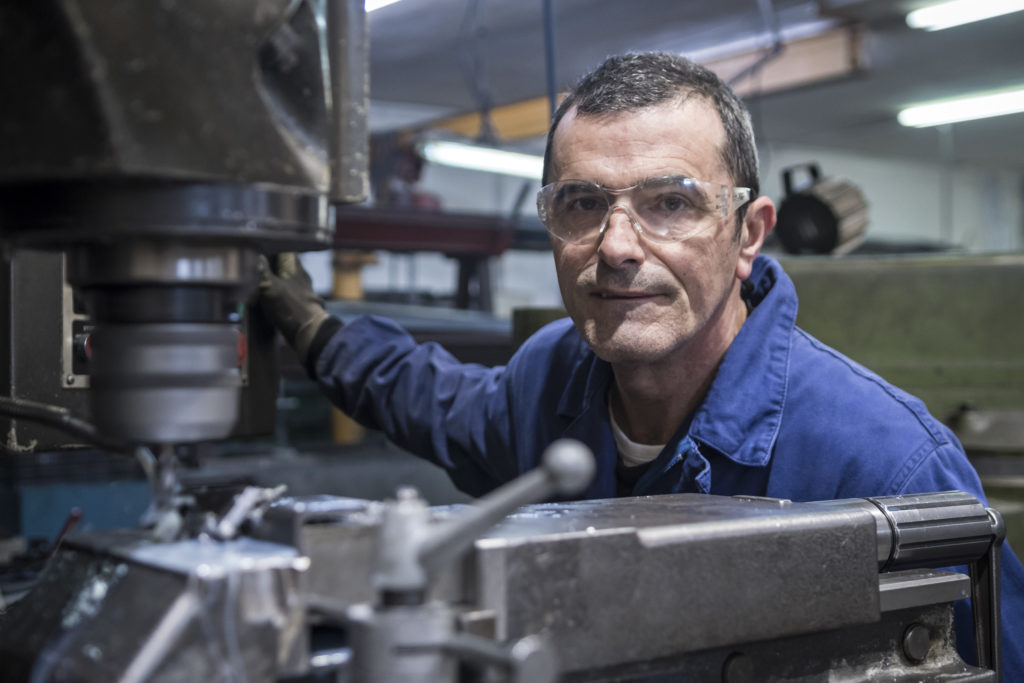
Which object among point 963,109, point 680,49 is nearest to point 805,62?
point 680,49

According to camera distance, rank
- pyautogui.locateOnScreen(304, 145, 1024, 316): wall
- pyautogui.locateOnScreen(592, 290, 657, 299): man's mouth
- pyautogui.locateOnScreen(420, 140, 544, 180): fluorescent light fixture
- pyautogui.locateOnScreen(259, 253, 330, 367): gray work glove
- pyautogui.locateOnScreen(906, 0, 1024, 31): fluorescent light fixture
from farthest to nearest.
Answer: pyautogui.locateOnScreen(304, 145, 1024, 316): wall → pyautogui.locateOnScreen(906, 0, 1024, 31): fluorescent light fixture → pyautogui.locateOnScreen(420, 140, 544, 180): fluorescent light fixture → pyautogui.locateOnScreen(259, 253, 330, 367): gray work glove → pyautogui.locateOnScreen(592, 290, 657, 299): man's mouth

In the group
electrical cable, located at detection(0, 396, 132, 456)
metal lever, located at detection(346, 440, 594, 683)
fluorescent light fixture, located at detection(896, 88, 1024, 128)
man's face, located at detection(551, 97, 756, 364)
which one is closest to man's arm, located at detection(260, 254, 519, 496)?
man's face, located at detection(551, 97, 756, 364)

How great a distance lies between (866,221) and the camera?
2.46m

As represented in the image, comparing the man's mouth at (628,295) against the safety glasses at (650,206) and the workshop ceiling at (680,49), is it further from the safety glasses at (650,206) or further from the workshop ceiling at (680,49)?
the workshop ceiling at (680,49)

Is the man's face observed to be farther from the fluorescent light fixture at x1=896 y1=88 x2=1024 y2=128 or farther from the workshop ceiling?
the fluorescent light fixture at x1=896 y1=88 x2=1024 y2=128

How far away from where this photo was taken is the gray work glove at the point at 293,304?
159 cm

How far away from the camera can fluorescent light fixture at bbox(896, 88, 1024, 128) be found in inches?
276

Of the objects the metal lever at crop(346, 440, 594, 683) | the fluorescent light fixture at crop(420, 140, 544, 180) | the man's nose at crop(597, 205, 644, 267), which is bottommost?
the metal lever at crop(346, 440, 594, 683)

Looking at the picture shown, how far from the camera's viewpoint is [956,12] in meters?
4.75

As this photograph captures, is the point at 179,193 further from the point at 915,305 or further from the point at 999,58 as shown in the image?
Result: the point at 999,58

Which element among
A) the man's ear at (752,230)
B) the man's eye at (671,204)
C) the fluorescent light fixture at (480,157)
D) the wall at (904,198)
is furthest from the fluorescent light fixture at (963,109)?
the man's eye at (671,204)

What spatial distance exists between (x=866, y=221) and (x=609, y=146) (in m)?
1.36

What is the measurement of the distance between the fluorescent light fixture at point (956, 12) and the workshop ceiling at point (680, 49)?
79mm

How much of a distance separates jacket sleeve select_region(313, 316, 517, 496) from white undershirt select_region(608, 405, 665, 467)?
0.65ft
